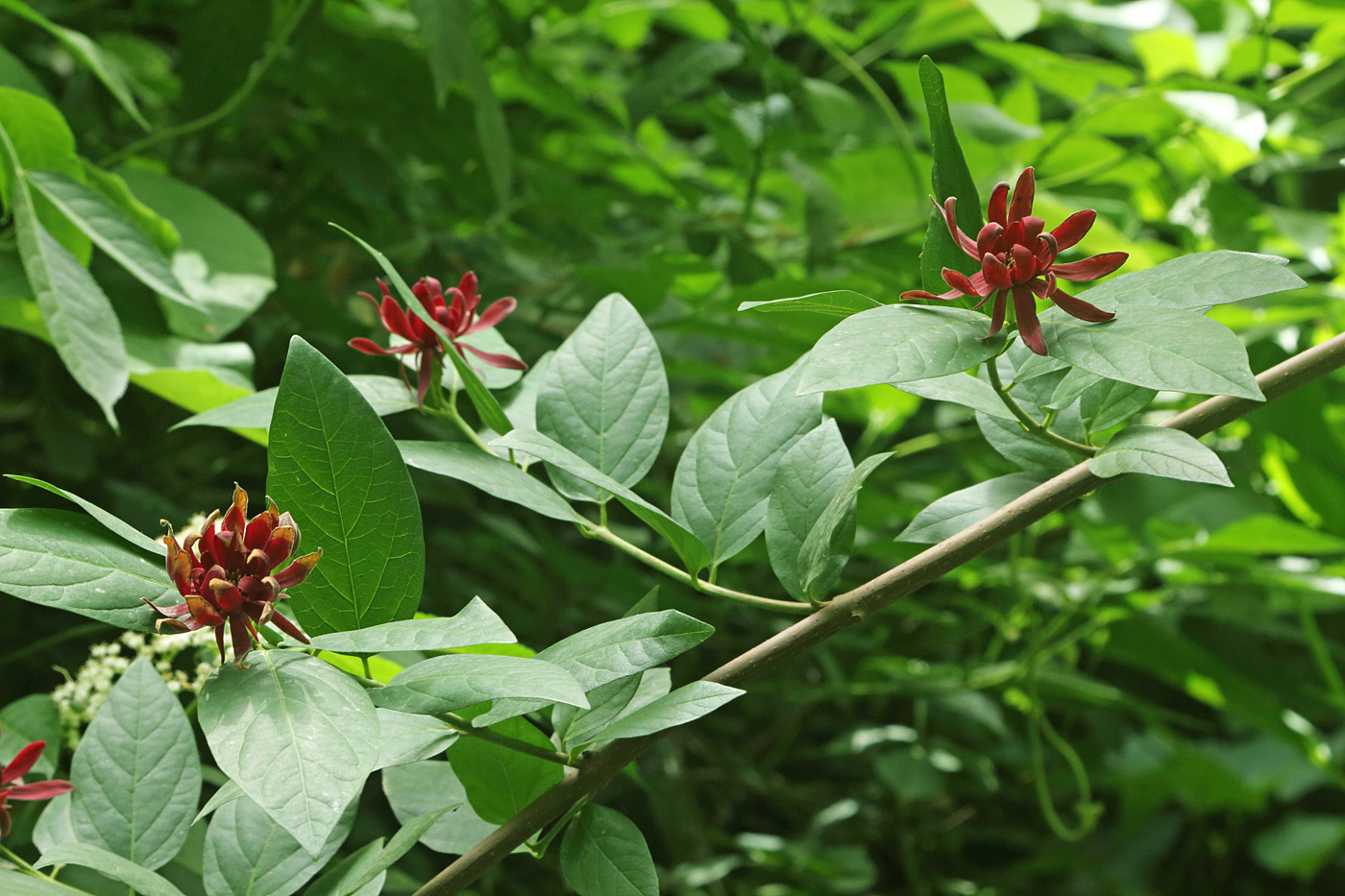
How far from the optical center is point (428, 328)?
0.24m

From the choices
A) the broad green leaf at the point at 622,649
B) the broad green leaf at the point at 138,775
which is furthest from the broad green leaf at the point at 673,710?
the broad green leaf at the point at 138,775

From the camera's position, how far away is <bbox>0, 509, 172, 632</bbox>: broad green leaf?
17cm

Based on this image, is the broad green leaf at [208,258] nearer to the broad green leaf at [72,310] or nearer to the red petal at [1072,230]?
the broad green leaf at [72,310]

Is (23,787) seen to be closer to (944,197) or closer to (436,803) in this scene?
(436,803)

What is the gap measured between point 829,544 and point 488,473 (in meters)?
0.07

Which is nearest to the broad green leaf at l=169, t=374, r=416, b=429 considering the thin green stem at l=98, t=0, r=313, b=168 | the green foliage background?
the green foliage background

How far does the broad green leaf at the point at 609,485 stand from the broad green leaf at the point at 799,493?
0.05 ft

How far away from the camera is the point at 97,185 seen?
0.38m

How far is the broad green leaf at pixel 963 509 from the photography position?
209 mm

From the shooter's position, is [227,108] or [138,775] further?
[227,108]

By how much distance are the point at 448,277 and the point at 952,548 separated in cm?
37

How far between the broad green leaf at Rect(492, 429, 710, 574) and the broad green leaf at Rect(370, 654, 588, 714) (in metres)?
0.04

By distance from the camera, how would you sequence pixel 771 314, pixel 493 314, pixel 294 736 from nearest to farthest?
1. pixel 294 736
2. pixel 493 314
3. pixel 771 314

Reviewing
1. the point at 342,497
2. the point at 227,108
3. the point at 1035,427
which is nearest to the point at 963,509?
the point at 1035,427
